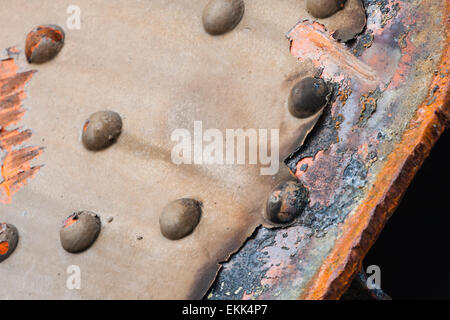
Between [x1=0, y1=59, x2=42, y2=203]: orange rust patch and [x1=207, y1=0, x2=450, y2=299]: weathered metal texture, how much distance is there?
74 cm

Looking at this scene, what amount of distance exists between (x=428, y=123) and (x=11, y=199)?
3.76ft

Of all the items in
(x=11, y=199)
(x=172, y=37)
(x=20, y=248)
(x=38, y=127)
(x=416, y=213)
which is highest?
(x=172, y=37)

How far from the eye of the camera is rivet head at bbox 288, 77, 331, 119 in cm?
135

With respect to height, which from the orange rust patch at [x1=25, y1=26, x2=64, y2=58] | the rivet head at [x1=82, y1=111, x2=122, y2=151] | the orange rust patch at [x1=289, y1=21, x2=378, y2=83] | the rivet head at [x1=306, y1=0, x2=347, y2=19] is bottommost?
the rivet head at [x1=82, y1=111, x2=122, y2=151]

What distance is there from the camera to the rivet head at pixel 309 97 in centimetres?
135

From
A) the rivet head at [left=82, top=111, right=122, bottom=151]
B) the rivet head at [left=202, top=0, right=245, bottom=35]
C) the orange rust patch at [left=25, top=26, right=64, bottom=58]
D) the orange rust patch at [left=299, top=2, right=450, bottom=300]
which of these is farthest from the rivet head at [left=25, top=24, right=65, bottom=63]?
the orange rust patch at [left=299, top=2, right=450, bottom=300]

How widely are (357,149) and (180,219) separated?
0.44 m

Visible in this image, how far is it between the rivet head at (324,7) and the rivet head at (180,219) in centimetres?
58

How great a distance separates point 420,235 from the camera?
77.4 inches

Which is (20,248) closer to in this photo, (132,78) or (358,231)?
(132,78)

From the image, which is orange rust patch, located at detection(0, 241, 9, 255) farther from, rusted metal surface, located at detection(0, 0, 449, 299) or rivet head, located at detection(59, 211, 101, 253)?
rivet head, located at detection(59, 211, 101, 253)

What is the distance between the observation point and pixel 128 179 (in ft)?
4.99

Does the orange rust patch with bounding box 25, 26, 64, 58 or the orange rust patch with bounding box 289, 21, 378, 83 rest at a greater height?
the orange rust patch with bounding box 25, 26, 64, 58
